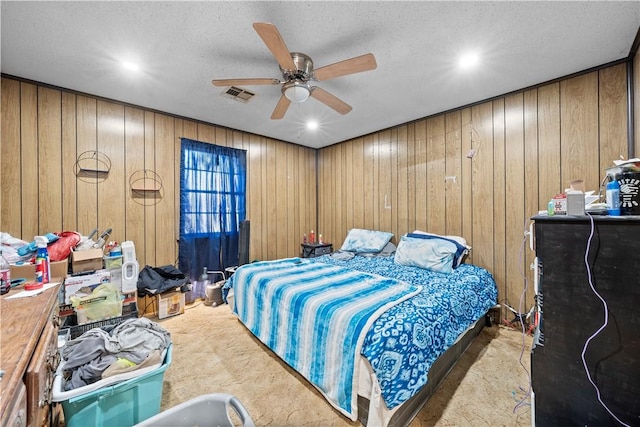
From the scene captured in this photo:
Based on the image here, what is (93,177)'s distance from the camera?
9.12ft

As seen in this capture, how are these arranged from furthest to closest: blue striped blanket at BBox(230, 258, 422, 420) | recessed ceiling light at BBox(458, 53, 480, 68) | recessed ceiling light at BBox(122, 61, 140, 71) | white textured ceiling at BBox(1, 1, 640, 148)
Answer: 1. recessed ceiling light at BBox(122, 61, 140, 71)
2. recessed ceiling light at BBox(458, 53, 480, 68)
3. white textured ceiling at BBox(1, 1, 640, 148)
4. blue striped blanket at BBox(230, 258, 422, 420)

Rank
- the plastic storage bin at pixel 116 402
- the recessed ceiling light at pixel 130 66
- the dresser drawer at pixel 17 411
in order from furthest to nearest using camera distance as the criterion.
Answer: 1. the recessed ceiling light at pixel 130 66
2. the plastic storage bin at pixel 116 402
3. the dresser drawer at pixel 17 411

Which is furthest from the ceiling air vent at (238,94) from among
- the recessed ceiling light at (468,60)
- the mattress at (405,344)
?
the mattress at (405,344)

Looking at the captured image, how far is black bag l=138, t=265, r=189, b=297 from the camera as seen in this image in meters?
2.85

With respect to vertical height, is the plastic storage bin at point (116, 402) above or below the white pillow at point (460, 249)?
below

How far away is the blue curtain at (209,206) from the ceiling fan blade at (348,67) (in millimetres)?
2320

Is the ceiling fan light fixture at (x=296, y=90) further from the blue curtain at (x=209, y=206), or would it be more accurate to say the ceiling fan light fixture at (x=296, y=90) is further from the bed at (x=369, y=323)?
the blue curtain at (x=209, y=206)

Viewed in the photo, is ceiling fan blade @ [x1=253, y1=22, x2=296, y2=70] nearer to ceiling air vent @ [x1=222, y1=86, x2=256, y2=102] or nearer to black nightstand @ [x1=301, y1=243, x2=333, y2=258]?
ceiling air vent @ [x1=222, y1=86, x2=256, y2=102]

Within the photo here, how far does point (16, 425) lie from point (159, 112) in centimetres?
333

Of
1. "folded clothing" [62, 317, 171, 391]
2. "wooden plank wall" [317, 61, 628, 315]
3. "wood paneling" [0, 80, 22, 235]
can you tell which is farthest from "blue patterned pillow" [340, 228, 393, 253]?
"wood paneling" [0, 80, 22, 235]

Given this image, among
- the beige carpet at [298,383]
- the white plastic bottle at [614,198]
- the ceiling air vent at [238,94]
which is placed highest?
the ceiling air vent at [238,94]

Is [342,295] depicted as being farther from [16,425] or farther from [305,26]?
[305,26]

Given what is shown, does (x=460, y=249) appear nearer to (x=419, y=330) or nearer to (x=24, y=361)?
(x=419, y=330)

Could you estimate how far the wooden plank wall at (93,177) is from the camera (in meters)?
2.39
